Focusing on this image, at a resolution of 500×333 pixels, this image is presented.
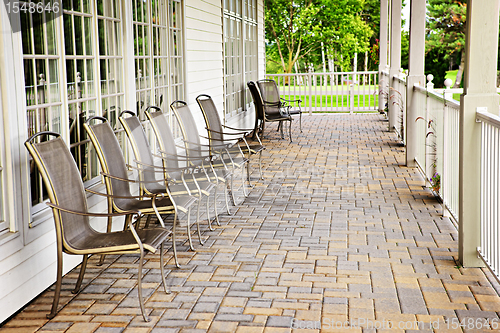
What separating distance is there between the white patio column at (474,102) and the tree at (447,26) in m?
22.3

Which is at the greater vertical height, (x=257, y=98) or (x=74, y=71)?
(x=74, y=71)

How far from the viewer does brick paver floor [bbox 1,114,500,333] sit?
116 inches

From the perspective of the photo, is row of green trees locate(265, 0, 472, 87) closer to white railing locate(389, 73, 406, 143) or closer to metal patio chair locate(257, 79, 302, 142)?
metal patio chair locate(257, 79, 302, 142)

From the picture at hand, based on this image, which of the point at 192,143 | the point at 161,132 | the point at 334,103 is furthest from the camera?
the point at 334,103

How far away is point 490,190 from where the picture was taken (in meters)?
3.38

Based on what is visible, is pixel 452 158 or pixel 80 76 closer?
pixel 80 76

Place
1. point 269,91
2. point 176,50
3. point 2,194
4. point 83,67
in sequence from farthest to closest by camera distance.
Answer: point 269,91 → point 176,50 → point 83,67 → point 2,194

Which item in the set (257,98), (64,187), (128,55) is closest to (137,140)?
(128,55)

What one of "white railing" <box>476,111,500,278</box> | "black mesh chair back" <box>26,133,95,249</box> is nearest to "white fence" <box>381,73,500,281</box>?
"white railing" <box>476,111,500,278</box>

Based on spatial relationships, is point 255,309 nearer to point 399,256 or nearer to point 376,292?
point 376,292

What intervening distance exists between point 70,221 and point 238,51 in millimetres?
7537

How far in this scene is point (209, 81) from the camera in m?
7.87

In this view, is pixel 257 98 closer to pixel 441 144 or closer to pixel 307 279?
pixel 441 144

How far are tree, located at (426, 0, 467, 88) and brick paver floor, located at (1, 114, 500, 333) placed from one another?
20742 millimetres
